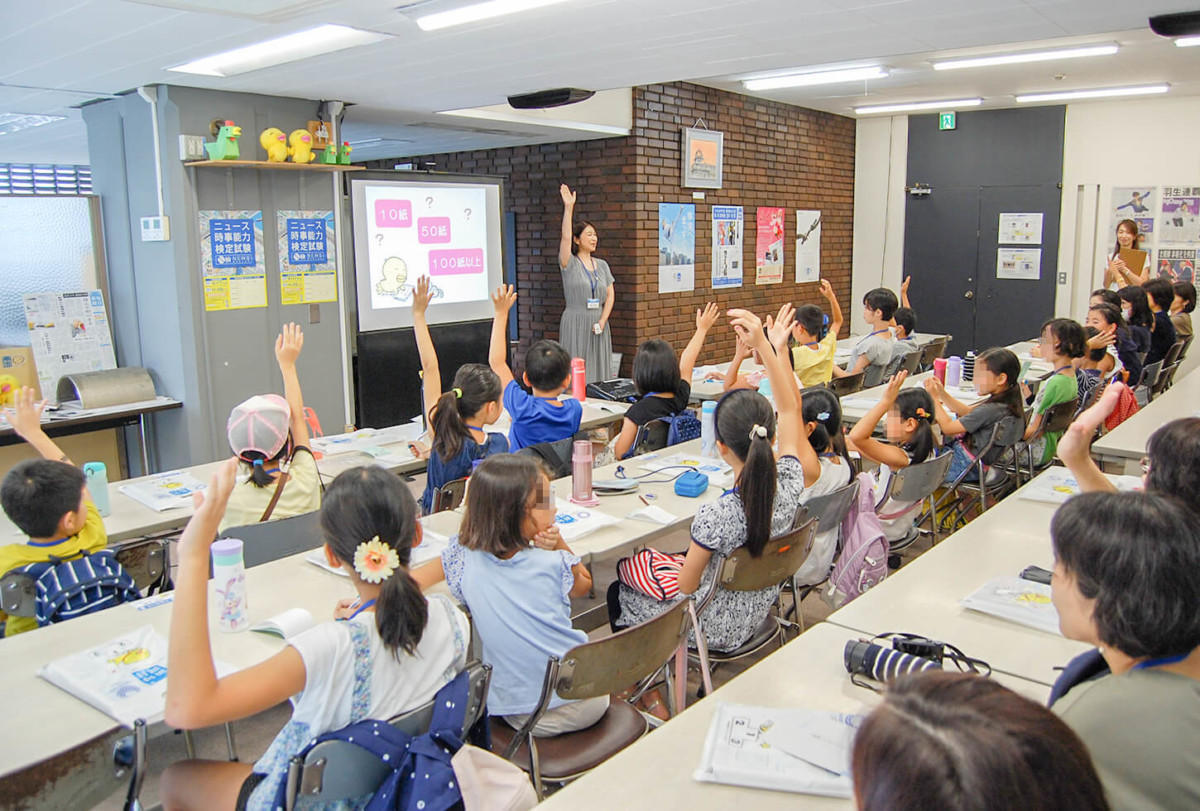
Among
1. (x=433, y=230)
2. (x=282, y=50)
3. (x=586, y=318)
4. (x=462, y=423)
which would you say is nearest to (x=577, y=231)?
(x=586, y=318)

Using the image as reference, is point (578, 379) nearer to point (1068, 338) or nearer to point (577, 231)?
point (1068, 338)

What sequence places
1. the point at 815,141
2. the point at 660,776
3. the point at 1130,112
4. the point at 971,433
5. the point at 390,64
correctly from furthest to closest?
the point at 815,141, the point at 1130,112, the point at 390,64, the point at 971,433, the point at 660,776

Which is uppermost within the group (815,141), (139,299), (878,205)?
(815,141)

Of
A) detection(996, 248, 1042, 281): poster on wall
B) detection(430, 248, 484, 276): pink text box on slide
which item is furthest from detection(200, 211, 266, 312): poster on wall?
detection(996, 248, 1042, 281): poster on wall

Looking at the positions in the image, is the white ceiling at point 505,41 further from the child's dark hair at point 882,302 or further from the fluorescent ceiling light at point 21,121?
the child's dark hair at point 882,302

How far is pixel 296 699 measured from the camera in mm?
1660

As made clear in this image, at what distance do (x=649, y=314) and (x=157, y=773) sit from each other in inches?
236

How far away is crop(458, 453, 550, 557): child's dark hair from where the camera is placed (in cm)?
215

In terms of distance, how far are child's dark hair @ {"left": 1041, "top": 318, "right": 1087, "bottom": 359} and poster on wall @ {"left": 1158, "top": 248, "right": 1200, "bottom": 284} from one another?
19.1 feet

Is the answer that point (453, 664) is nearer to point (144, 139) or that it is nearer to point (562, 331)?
point (144, 139)

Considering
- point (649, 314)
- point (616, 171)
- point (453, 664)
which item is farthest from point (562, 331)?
point (453, 664)

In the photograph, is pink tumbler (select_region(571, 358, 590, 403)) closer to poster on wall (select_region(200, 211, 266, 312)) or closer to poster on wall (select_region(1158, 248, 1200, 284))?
poster on wall (select_region(200, 211, 266, 312))

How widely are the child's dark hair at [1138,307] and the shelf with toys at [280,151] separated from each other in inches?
224

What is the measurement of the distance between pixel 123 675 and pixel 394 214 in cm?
526
